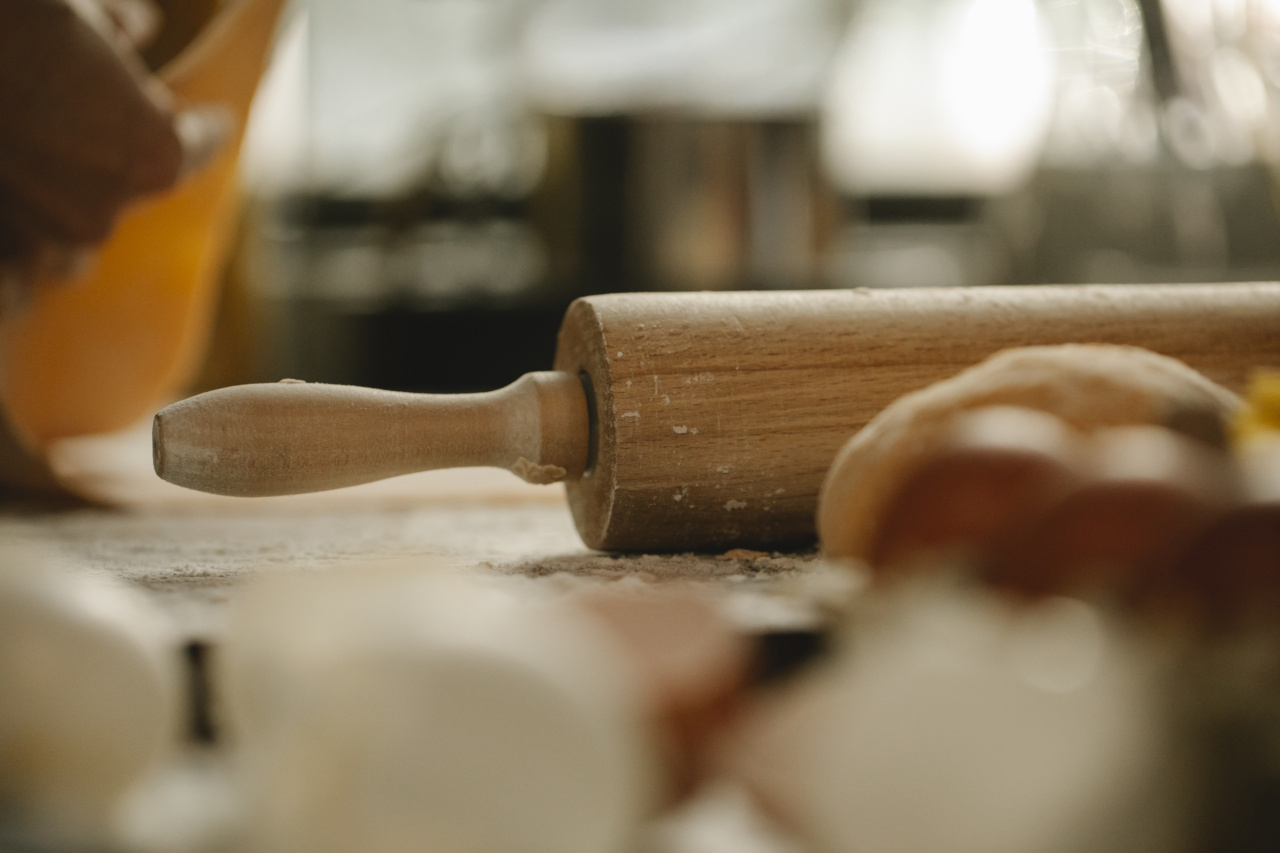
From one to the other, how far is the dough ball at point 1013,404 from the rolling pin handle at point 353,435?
0.18m

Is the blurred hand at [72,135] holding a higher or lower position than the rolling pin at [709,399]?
higher

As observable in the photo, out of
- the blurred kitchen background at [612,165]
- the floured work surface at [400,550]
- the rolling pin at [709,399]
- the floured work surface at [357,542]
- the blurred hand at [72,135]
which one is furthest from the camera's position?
the blurred kitchen background at [612,165]

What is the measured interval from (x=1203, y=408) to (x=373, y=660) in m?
0.25

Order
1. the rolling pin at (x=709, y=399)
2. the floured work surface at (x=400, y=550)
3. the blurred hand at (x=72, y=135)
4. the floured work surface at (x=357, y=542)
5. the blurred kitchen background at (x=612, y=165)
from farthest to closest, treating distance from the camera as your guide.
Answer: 1. the blurred kitchen background at (x=612, y=165)
2. the blurred hand at (x=72, y=135)
3. the rolling pin at (x=709, y=399)
4. the floured work surface at (x=357, y=542)
5. the floured work surface at (x=400, y=550)

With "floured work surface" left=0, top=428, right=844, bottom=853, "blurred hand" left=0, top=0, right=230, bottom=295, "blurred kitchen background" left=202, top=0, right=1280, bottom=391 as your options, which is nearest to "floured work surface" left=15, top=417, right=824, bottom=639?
"floured work surface" left=0, top=428, right=844, bottom=853

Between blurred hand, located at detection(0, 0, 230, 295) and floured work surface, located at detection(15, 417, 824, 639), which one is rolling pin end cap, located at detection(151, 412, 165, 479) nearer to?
floured work surface, located at detection(15, 417, 824, 639)

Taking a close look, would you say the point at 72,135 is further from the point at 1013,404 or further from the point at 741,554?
the point at 1013,404

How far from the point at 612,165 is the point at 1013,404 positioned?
2.47 m

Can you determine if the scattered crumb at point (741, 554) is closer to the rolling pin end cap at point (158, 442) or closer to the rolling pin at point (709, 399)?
the rolling pin at point (709, 399)

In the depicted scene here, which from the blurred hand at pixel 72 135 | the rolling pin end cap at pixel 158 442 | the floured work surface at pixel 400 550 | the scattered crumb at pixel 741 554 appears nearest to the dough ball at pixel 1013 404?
the floured work surface at pixel 400 550

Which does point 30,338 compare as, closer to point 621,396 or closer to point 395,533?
point 395,533

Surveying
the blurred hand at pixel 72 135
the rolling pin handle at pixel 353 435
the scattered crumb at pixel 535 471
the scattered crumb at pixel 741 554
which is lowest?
the scattered crumb at pixel 741 554

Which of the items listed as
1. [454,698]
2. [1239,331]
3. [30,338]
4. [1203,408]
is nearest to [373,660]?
[454,698]

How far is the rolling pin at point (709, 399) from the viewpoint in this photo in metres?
0.49
